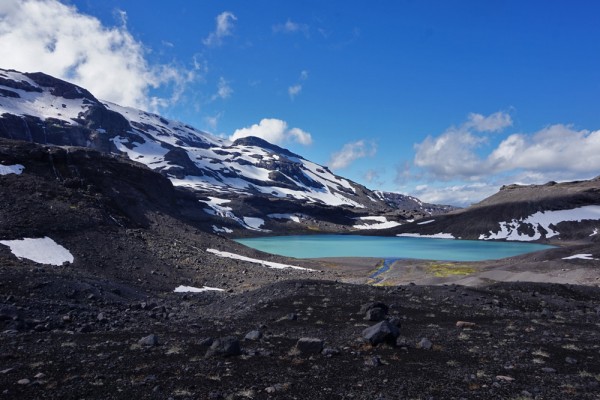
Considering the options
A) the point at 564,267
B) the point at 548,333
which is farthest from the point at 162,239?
the point at 564,267

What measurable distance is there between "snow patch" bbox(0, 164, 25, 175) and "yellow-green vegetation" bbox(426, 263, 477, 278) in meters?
76.7

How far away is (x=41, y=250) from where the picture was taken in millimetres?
42125

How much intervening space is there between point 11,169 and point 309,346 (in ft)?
215

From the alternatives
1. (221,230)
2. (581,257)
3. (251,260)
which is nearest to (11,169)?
(251,260)

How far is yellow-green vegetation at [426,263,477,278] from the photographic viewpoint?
8419 centimetres

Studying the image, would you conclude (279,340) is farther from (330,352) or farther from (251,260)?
(251,260)

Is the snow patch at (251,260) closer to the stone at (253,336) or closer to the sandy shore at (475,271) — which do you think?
the sandy shore at (475,271)

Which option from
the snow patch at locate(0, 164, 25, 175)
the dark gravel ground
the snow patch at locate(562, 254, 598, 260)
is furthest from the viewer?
the snow patch at locate(562, 254, 598, 260)

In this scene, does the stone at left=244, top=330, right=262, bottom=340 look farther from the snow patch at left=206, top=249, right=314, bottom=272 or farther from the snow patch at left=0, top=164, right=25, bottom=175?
the snow patch at left=0, top=164, right=25, bottom=175

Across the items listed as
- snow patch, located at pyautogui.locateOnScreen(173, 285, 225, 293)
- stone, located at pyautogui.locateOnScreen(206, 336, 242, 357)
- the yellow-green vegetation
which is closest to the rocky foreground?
stone, located at pyautogui.locateOnScreen(206, 336, 242, 357)

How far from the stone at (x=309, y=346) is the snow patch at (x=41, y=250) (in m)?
34.5

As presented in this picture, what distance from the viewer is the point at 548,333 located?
20.0 metres

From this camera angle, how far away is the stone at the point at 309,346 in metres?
16.0

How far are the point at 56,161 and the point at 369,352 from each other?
7944 centimetres
